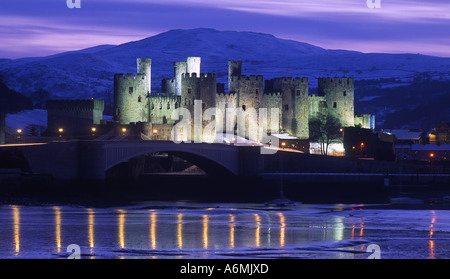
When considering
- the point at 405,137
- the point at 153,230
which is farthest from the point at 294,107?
the point at 153,230

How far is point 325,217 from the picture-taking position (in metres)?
68.2

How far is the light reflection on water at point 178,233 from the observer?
50.5 meters

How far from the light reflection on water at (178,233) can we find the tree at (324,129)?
50916mm

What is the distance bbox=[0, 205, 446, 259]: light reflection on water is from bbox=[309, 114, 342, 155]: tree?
50.9 metres

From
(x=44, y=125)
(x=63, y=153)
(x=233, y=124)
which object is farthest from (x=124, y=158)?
(x=44, y=125)

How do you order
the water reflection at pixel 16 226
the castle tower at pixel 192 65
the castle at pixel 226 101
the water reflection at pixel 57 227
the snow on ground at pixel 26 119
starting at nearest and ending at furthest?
1. the water reflection at pixel 16 226
2. the water reflection at pixel 57 227
3. the castle at pixel 226 101
4. the castle tower at pixel 192 65
5. the snow on ground at pixel 26 119

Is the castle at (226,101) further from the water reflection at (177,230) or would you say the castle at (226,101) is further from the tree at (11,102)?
the water reflection at (177,230)

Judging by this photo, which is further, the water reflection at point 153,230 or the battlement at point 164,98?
the battlement at point 164,98

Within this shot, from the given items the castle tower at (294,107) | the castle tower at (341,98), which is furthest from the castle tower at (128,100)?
the castle tower at (341,98)

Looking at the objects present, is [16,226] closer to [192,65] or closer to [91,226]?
[91,226]

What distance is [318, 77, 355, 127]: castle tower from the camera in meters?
126

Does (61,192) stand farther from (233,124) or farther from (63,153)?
(233,124)

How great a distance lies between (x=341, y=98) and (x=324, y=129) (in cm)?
459

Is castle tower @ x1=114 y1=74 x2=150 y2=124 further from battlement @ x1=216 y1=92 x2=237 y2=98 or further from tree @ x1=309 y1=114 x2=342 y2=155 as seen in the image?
tree @ x1=309 y1=114 x2=342 y2=155
